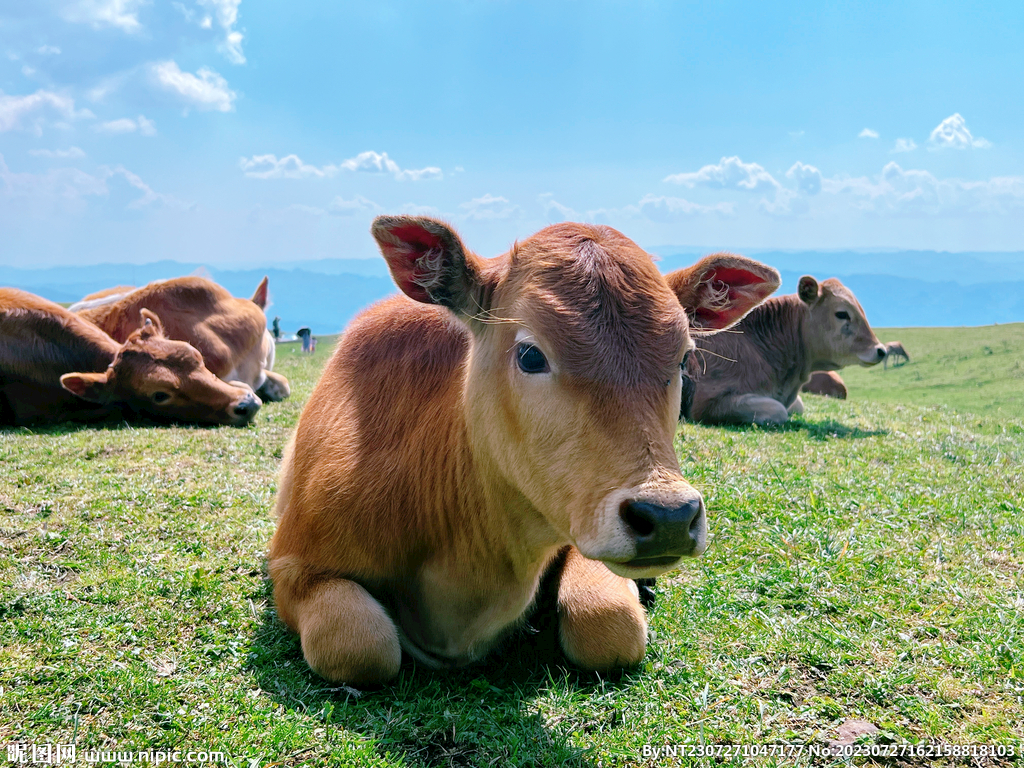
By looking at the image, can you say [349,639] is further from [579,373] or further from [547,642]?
[579,373]

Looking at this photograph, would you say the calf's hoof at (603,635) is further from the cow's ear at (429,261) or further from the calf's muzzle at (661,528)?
the cow's ear at (429,261)

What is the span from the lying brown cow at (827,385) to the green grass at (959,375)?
73 cm

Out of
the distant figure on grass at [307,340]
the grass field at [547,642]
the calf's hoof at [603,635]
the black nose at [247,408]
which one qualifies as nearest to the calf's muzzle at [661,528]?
the grass field at [547,642]

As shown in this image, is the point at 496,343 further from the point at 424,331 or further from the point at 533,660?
the point at 533,660

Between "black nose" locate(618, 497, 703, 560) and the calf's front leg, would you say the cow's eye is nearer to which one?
"black nose" locate(618, 497, 703, 560)

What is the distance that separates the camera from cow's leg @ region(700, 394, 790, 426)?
434 inches

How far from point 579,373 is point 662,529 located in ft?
2.35

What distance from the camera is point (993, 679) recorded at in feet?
11.8

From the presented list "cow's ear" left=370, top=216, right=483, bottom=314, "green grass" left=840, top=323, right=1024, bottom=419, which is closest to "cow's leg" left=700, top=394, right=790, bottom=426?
"green grass" left=840, top=323, right=1024, bottom=419

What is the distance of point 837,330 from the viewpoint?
12.7 meters

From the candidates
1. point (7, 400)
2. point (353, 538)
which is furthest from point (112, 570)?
point (7, 400)

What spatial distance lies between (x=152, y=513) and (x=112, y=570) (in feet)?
3.36

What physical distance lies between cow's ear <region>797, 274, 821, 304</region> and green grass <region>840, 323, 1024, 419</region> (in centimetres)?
476

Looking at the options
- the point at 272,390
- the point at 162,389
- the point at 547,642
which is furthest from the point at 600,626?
the point at 272,390
